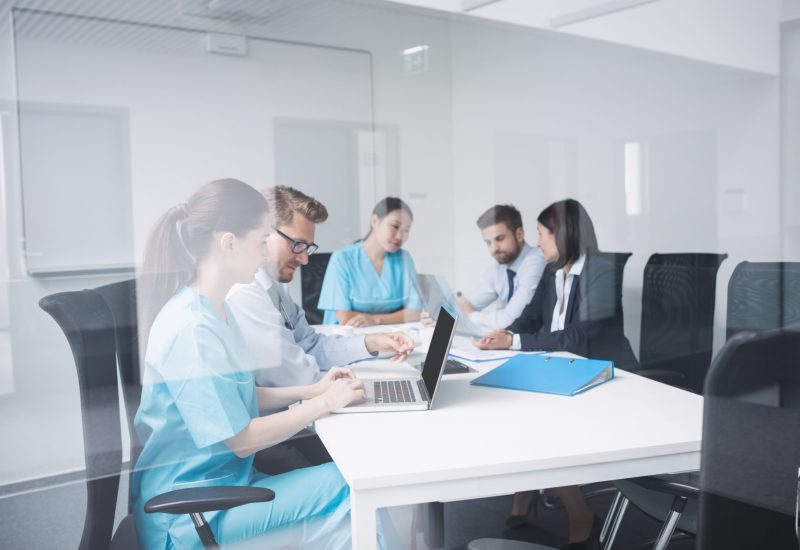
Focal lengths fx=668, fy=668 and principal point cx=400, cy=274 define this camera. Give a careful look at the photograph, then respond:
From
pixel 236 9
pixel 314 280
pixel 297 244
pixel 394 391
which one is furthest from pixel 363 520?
pixel 236 9

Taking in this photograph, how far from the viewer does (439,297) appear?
9.90ft

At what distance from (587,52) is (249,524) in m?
2.64

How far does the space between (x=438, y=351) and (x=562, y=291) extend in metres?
1.31

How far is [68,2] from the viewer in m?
2.12

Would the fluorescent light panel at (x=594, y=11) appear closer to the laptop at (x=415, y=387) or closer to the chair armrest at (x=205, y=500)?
the laptop at (x=415, y=387)

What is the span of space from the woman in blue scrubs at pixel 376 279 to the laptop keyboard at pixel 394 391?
3.34 ft

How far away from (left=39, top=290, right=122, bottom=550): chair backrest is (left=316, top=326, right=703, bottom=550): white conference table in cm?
40

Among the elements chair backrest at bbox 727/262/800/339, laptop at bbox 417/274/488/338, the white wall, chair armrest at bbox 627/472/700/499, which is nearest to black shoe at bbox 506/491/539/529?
laptop at bbox 417/274/488/338

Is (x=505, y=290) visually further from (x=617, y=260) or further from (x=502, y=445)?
(x=502, y=445)

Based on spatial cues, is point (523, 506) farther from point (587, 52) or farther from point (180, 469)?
point (587, 52)

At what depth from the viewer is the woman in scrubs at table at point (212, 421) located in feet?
4.29

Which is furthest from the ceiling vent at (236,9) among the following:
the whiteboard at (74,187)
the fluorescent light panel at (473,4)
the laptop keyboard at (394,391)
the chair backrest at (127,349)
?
the laptop keyboard at (394,391)

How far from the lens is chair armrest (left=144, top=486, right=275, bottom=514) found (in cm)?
110

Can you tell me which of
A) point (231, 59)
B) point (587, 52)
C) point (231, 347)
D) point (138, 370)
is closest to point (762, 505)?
point (231, 347)
